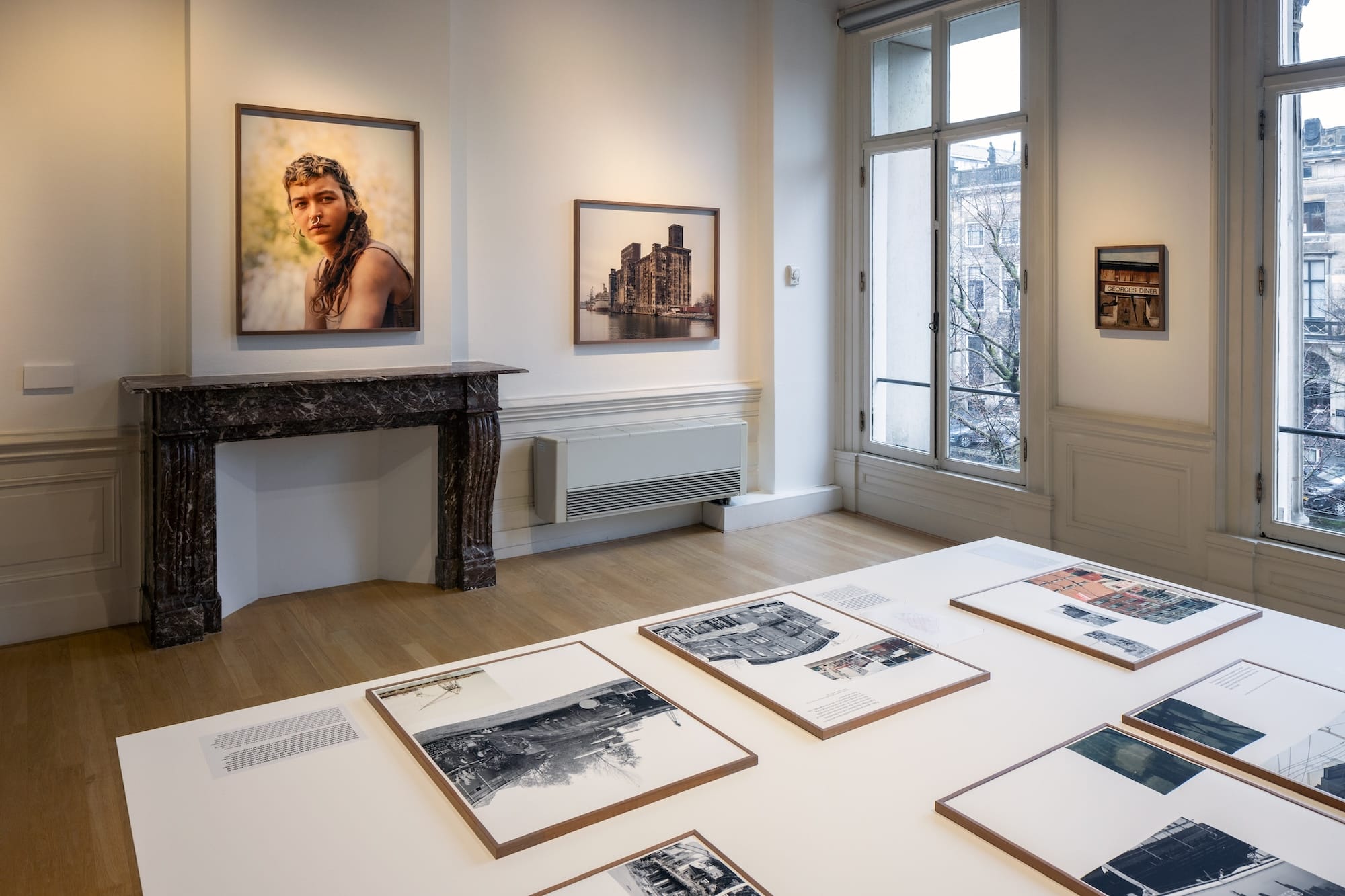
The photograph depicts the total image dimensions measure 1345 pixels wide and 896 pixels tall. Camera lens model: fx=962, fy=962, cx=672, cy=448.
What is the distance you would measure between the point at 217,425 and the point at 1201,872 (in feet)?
Answer: 13.2

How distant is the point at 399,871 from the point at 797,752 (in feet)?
2.06

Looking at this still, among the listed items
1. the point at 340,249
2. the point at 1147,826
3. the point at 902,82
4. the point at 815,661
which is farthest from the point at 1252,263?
the point at 340,249

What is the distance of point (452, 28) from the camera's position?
5059 mm

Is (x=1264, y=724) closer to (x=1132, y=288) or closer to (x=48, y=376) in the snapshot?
(x=1132, y=288)

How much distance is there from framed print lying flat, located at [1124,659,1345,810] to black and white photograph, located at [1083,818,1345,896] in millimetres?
230

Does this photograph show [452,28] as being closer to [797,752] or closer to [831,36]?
[831,36]

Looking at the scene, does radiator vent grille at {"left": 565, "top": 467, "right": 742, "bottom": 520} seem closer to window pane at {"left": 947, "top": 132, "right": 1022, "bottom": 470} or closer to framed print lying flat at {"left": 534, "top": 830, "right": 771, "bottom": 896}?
window pane at {"left": 947, "top": 132, "right": 1022, "bottom": 470}

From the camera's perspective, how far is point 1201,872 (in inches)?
47.8

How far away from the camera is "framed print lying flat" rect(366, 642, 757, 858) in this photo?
1360 millimetres

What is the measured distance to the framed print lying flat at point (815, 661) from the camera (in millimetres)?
1678

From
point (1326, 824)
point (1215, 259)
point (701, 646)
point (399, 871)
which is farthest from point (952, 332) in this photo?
point (399, 871)

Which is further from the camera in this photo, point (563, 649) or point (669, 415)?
point (669, 415)

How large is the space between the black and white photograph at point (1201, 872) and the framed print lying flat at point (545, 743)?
521 millimetres

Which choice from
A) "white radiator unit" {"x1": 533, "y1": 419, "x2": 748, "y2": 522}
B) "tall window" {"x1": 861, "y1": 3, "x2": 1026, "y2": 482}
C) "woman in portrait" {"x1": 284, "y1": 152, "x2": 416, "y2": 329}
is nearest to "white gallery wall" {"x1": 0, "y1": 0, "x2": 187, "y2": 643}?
"woman in portrait" {"x1": 284, "y1": 152, "x2": 416, "y2": 329}
